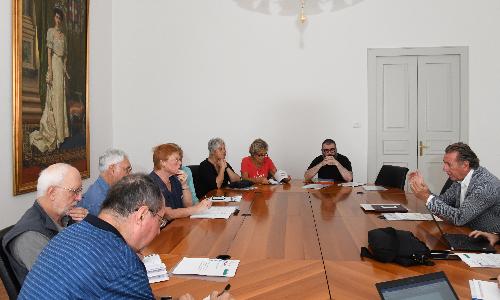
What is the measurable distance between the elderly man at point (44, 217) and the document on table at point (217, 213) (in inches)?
34.9

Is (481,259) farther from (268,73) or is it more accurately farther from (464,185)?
(268,73)

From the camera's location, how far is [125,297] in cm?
134

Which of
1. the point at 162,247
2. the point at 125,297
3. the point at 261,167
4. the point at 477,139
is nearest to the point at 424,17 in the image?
the point at 477,139

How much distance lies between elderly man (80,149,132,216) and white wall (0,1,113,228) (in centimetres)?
130

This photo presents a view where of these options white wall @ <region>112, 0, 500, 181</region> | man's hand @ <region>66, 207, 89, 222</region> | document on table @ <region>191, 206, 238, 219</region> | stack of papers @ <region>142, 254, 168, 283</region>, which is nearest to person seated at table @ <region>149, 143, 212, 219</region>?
document on table @ <region>191, 206, 238, 219</region>

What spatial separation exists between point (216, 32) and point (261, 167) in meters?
2.31

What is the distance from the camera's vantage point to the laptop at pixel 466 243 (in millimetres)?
2270

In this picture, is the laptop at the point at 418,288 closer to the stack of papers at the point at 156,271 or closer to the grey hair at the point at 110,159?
the stack of papers at the point at 156,271

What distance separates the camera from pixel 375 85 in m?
6.25

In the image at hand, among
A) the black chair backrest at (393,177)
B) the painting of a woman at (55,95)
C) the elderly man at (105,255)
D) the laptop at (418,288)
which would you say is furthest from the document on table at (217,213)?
the black chair backrest at (393,177)

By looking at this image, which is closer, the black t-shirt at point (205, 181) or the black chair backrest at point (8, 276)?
the black chair backrest at point (8, 276)

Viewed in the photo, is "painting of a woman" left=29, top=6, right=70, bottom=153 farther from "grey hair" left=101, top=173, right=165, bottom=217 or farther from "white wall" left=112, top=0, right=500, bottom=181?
"grey hair" left=101, top=173, right=165, bottom=217

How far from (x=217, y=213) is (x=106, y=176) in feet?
2.73

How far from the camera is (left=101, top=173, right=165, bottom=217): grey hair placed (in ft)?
4.71
